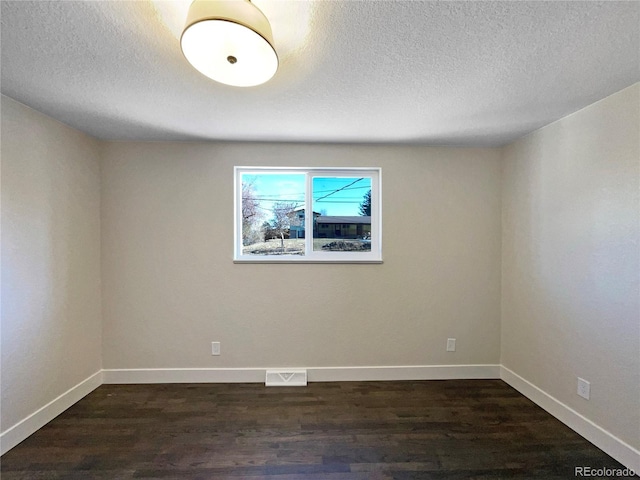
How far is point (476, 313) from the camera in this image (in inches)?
105

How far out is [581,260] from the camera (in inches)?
74.6

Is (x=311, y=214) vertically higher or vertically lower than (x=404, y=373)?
higher

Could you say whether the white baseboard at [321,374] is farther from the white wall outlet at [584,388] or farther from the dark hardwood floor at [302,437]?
the white wall outlet at [584,388]

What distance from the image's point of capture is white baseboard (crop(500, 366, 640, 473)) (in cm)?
160

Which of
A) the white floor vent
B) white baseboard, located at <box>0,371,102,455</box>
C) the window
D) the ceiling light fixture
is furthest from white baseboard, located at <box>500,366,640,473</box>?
white baseboard, located at <box>0,371,102,455</box>

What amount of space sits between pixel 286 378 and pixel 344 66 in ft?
8.14

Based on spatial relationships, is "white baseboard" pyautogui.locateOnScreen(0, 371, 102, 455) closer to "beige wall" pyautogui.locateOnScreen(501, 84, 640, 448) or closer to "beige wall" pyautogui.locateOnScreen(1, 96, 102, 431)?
"beige wall" pyautogui.locateOnScreen(1, 96, 102, 431)

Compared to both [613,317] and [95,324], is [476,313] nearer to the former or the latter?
[613,317]

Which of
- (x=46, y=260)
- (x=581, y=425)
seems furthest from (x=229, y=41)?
(x=581, y=425)

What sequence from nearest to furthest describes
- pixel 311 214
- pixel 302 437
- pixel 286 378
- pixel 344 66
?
pixel 344 66, pixel 302 437, pixel 286 378, pixel 311 214

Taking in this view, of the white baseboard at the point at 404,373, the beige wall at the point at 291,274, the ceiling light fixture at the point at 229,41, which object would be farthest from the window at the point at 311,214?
the ceiling light fixture at the point at 229,41

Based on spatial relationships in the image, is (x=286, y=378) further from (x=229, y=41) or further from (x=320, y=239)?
(x=229, y=41)

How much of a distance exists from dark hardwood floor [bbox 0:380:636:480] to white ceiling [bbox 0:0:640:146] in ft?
7.30

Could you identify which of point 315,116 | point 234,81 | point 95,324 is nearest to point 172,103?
point 234,81
